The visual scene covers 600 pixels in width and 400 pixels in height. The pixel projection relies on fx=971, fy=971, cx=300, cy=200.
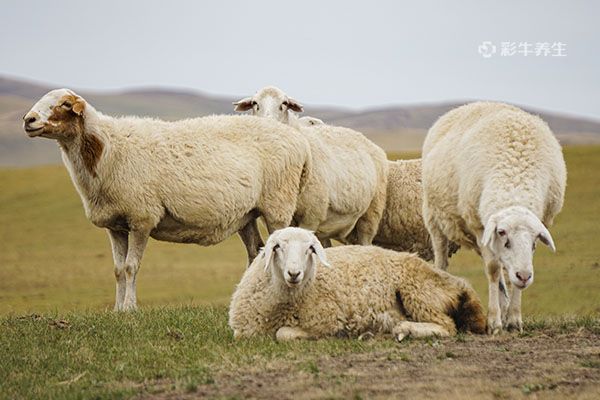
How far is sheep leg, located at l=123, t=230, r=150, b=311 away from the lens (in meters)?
12.0

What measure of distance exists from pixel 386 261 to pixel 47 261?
31297 millimetres

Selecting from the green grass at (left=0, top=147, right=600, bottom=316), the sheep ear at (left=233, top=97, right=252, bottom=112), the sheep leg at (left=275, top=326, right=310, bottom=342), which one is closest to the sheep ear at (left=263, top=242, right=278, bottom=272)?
the sheep leg at (left=275, top=326, right=310, bottom=342)

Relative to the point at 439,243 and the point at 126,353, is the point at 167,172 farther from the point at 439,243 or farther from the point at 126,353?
the point at 126,353

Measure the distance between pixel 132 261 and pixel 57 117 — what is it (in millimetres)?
1987

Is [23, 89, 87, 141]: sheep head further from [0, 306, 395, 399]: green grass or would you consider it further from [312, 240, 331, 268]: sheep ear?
[312, 240, 331, 268]: sheep ear

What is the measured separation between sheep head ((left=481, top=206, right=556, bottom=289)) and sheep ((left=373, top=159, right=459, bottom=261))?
546cm

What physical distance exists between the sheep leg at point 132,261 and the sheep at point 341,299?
232 cm

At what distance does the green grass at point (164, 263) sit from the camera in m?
28.3

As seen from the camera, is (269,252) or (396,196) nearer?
(269,252)

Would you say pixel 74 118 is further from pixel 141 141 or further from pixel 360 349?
pixel 360 349

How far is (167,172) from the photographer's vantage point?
39.6ft

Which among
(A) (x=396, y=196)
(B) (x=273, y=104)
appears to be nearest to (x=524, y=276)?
(A) (x=396, y=196)

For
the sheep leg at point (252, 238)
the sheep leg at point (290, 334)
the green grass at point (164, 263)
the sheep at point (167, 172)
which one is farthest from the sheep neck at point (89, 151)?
the green grass at point (164, 263)

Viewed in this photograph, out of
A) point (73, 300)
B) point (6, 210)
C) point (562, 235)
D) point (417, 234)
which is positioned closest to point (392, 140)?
point (6, 210)
